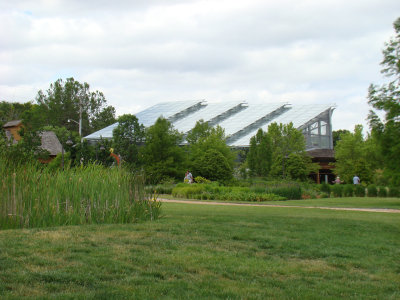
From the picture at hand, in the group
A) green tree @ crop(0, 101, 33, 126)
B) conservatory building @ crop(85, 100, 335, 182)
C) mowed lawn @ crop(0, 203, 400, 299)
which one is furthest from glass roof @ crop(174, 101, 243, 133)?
mowed lawn @ crop(0, 203, 400, 299)

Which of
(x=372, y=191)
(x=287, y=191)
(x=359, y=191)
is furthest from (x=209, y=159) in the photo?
(x=372, y=191)

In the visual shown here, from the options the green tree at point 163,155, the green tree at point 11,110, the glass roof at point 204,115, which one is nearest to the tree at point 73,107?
the green tree at point 11,110

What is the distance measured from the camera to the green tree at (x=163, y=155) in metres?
36.6

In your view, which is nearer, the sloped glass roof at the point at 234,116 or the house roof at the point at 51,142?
the house roof at the point at 51,142

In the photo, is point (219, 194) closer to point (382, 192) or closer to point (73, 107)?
point (382, 192)

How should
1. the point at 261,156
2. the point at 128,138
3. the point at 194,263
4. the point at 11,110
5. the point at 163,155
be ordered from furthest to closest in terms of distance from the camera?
the point at 11,110
the point at 128,138
the point at 261,156
the point at 163,155
the point at 194,263

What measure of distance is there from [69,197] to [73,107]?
76.1 m

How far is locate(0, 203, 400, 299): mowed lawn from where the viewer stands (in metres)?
5.75

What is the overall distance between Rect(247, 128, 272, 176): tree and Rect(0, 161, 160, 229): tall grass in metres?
26.9

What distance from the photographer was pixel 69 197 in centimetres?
1069

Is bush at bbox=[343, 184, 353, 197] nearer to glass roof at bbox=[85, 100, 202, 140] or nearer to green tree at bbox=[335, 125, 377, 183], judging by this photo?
green tree at bbox=[335, 125, 377, 183]

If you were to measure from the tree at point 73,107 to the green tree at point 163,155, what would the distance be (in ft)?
155

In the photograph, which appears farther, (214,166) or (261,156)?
(261,156)

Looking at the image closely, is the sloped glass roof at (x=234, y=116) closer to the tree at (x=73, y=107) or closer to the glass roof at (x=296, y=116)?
the glass roof at (x=296, y=116)
